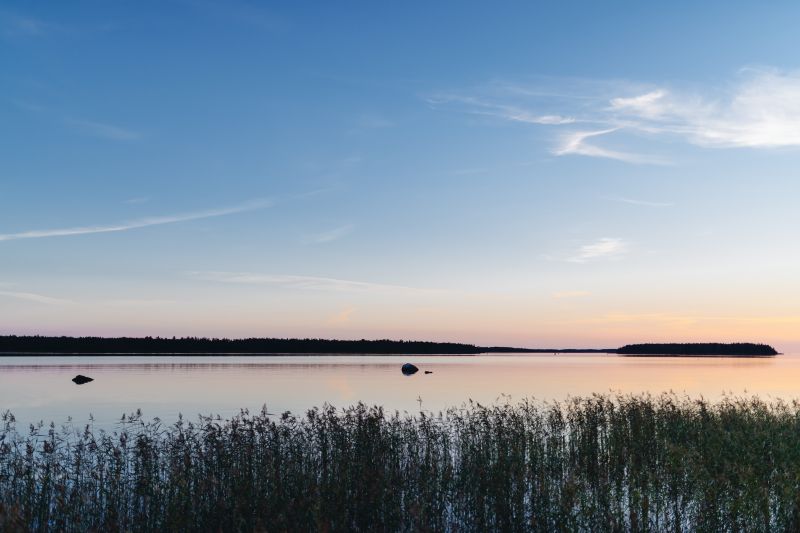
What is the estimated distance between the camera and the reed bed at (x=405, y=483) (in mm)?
11977

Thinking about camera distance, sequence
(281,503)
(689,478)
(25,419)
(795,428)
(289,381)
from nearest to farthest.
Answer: (281,503) < (689,478) < (795,428) < (25,419) < (289,381)

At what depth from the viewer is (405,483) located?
15.4m

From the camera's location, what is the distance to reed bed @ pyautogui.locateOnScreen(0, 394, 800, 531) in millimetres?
11977

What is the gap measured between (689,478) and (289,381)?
5678 cm

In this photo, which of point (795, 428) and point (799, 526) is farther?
point (795, 428)

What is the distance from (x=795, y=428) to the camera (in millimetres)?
21938

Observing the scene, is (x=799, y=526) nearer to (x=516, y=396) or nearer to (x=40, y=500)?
(x=40, y=500)

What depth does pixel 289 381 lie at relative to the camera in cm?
6825

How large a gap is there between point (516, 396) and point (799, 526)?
A: 128ft

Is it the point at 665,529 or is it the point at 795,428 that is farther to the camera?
the point at 795,428

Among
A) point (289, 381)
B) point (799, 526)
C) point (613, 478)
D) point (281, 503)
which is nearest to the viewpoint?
point (799, 526)

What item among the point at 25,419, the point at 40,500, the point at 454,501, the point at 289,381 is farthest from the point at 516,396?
the point at 40,500

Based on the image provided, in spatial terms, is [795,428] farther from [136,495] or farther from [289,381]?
[289,381]

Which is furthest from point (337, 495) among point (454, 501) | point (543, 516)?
point (543, 516)
